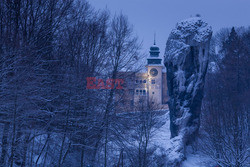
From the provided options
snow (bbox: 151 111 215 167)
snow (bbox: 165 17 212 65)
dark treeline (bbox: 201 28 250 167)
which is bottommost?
snow (bbox: 151 111 215 167)

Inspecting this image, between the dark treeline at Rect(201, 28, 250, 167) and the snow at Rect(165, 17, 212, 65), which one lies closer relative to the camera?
the dark treeline at Rect(201, 28, 250, 167)

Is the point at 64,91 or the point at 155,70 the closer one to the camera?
the point at 64,91

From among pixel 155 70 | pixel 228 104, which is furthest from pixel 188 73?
pixel 155 70

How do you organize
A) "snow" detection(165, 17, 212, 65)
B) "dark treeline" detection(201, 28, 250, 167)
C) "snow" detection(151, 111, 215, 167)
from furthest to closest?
1. "snow" detection(165, 17, 212, 65)
2. "snow" detection(151, 111, 215, 167)
3. "dark treeline" detection(201, 28, 250, 167)

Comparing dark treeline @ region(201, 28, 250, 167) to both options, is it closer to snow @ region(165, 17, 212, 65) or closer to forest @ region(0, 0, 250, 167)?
forest @ region(0, 0, 250, 167)

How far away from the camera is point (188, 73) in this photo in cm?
1880

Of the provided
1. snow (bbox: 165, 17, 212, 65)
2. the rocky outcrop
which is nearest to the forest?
the rocky outcrop

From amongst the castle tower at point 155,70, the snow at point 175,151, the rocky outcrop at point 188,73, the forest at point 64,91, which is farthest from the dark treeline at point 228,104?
the castle tower at point 155,70

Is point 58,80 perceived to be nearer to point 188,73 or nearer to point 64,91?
point 64,91

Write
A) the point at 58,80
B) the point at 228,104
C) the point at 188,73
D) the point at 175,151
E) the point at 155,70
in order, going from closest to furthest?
the point at 58,80 < the point at 228,104 < the point at 175,151 < the point at 188,73 < the point at 155,70

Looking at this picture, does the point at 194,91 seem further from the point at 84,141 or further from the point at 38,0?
the point at 38,0

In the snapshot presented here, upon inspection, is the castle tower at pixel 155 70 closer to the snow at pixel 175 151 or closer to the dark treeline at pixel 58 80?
the snow at pixel 175 151

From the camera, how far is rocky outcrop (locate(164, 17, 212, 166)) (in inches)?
730

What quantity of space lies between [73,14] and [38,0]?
184cm
